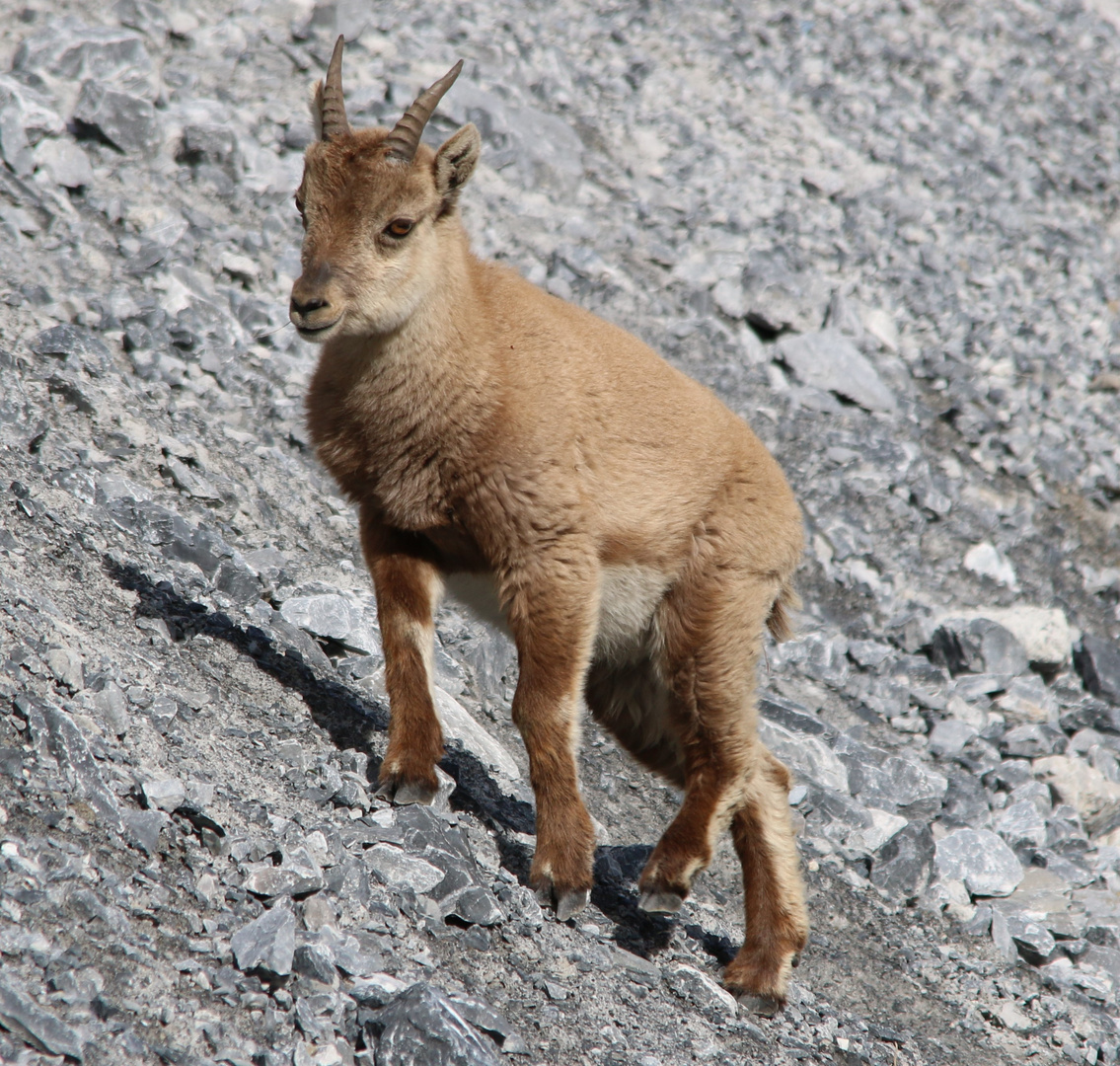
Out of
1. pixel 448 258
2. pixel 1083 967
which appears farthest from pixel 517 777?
pixel 1083 967

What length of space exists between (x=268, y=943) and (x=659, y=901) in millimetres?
Answer: 2543

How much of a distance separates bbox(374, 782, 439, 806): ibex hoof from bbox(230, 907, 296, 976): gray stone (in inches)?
59.3

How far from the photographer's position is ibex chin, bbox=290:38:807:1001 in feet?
22.6

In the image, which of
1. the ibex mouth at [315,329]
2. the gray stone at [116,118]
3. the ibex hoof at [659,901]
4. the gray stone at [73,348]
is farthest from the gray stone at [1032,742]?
the gray stone at [116,118]

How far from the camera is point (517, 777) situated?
334 inches

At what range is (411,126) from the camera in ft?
22.7

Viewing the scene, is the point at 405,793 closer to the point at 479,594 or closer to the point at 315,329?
the point at 479,594

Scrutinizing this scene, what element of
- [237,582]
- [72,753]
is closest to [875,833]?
[237,582]

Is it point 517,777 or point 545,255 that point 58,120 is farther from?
point 517,777

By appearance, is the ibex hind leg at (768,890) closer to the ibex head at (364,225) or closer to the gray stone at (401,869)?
the gray stone at (401,869)

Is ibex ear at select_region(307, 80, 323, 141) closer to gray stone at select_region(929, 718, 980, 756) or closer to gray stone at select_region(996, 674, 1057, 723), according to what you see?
gray stone at select_region(929, 718, 980, 756)

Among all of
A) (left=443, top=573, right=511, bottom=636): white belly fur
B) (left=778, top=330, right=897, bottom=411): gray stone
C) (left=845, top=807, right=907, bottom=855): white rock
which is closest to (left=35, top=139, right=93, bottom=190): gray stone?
(left=443, top=573, right=511, bottom=636): white belly fur

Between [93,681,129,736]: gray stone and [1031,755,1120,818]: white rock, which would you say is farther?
[1031,755,1120,818]: white rock

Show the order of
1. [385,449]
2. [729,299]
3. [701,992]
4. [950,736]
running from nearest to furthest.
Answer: [701,992] → [385,449] → [950,736] → [729,299]
